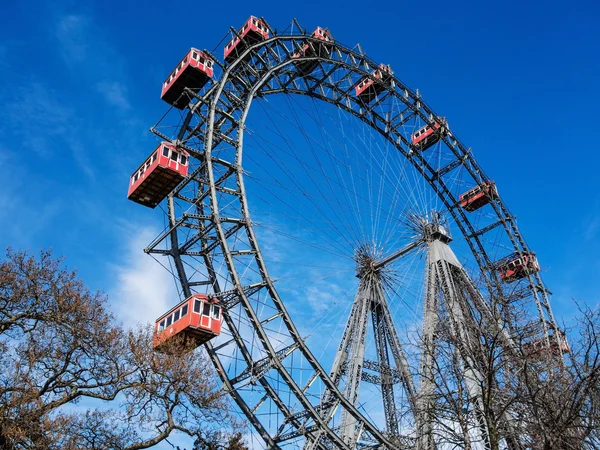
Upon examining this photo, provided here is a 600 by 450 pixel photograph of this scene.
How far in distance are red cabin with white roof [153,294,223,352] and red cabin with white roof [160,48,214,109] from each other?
383 inches

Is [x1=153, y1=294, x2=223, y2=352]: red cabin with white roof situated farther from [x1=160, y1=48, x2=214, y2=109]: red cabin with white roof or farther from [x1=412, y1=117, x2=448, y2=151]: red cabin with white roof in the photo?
[x1=412, y1=117, x2=448, y2=151]: red cabin with white roof

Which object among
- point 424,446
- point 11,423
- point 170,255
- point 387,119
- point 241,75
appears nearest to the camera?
point 11,423

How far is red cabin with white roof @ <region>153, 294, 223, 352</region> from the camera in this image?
64.3 ft

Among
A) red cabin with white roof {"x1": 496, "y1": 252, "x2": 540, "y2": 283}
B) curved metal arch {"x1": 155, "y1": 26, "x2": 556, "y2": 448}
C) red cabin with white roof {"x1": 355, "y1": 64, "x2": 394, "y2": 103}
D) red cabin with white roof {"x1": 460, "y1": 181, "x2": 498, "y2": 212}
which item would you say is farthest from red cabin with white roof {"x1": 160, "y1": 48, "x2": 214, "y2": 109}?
red cabin with white roof {"x1": 496, "y1": 252, "x2": 540, "y2": 283}

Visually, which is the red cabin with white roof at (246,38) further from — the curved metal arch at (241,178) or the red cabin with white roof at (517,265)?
the red cabin with white roof at (517,265)

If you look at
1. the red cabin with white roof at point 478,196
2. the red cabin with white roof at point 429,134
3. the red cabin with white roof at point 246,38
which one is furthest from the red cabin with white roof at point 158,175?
the red cabin with white roof at point 478,196

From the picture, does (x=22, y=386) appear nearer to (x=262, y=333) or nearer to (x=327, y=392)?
(x=262, y=333)

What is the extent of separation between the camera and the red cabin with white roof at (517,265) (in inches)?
1355

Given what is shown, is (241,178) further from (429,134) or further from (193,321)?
(429,134)

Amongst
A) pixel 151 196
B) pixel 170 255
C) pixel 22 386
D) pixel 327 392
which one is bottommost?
pixel 22 386

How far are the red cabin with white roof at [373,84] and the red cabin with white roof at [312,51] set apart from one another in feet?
8.77

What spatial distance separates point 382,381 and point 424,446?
7521 mm

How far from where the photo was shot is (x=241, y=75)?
26.4m

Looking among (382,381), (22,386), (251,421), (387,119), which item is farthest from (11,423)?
(387,119)
